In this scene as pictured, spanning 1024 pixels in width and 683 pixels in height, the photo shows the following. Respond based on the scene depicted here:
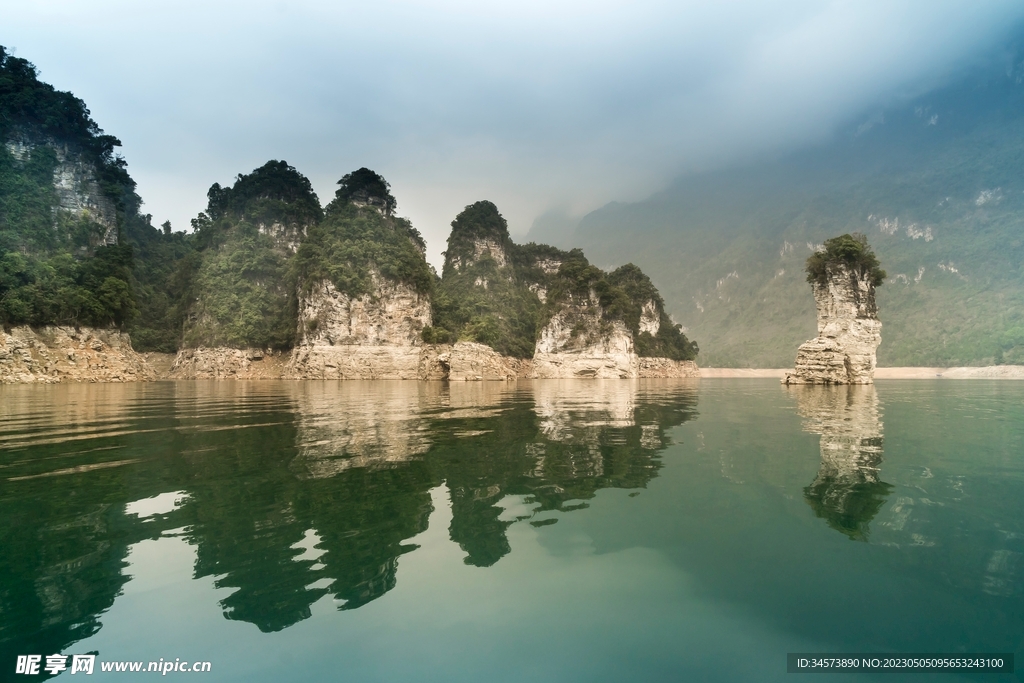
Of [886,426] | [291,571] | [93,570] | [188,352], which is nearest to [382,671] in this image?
[291,571]

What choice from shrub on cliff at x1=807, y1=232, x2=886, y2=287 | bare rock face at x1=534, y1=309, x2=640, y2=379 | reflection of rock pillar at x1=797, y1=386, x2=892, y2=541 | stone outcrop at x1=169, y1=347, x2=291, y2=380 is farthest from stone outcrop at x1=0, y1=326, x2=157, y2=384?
shrub on cliff at x1=807, y1=232, x2=886, y2=287

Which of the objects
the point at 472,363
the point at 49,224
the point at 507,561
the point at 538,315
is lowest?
the point at 507,561

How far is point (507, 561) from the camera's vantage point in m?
3.93

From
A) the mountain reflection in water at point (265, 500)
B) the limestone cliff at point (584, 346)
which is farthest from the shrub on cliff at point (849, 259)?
the mountain reflection in water at point (265, 500)

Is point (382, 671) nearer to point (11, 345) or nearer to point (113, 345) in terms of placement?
point (11, 345)

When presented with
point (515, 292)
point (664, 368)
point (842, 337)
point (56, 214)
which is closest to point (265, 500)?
point (842, 337)

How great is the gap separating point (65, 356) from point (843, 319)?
71.7m

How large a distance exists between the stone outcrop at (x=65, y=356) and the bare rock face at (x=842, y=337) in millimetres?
65243

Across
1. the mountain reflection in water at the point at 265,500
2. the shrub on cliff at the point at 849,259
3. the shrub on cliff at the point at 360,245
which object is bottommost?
the mountain reflection in water at the point at 265,500

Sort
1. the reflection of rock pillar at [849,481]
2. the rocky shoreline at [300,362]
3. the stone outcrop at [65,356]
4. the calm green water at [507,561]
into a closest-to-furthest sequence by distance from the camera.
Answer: the calm green water at [507,561] < the reflection of rock pillar at [849,481] < the stone outcrop at [65,356] < the rocky shoreline at [300,362]

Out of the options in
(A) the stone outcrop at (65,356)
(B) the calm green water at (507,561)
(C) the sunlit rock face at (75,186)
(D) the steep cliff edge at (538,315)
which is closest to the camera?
(B) the calm green water at (507,561)

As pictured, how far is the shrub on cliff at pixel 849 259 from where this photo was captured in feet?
134

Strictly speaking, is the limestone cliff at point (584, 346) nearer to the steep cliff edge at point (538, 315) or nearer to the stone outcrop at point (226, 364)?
the steep cliff edge at point (538, 315)

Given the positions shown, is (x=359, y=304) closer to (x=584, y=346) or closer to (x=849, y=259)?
(x=584, y=346)
